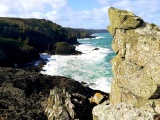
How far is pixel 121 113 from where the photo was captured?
525 inches

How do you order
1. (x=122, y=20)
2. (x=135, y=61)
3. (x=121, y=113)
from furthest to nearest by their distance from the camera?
(x=122, y=20) < (x=135, y=61) < (x=121, y=113)

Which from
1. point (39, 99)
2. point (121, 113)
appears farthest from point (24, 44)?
point (121, 113)

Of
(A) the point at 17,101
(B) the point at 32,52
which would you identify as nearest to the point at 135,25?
(A) the point at 17,101

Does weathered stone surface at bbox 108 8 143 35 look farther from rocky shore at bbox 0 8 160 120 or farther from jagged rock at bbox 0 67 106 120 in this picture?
jagged rock at bbox 0 67 106 120

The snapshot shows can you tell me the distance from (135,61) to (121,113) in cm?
395

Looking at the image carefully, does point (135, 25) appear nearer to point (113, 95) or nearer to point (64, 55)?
point (113, 95)

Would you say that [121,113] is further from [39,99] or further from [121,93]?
[39,99]

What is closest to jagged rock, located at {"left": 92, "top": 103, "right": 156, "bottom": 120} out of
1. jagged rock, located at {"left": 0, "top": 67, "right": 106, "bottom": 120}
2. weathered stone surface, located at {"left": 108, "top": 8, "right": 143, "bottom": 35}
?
jagged rock, located at {"left": 0, "top": 67, "right": 106, "bottom": 120}

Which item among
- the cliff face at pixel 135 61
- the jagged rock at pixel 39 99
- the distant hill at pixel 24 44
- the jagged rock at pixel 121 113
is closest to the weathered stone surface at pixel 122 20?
the cliff face at pixel 135 61

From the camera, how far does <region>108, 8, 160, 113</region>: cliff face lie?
1475 cm

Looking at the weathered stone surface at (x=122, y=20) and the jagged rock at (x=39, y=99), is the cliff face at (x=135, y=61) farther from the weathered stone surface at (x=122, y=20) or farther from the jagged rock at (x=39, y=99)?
the jagged rock at (x=39, y=99)

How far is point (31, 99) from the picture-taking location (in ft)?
77.9

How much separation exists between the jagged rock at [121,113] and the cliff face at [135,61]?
1994 millimetres

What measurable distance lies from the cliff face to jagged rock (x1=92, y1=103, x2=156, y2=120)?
78.5 inches
